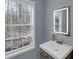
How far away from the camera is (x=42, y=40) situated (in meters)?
3.26

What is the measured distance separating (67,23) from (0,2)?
2118 millimetres

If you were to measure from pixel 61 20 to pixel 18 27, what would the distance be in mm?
1136

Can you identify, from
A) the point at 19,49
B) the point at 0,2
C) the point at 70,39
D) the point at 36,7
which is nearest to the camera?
the point at 0,2

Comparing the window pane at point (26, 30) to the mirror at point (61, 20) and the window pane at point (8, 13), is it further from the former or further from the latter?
the mirror at point (61, 20)

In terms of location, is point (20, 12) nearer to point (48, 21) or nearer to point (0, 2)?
point (48, 21)

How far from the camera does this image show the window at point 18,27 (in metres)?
2.35

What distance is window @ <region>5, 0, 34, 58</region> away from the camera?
7.71 ft

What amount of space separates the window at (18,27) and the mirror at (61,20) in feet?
2.27

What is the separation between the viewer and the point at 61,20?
261 cm

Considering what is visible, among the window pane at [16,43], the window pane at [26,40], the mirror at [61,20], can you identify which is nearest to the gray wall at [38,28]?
the window pane at [26,40]

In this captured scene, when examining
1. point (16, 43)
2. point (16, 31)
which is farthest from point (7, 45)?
point (16, 31)

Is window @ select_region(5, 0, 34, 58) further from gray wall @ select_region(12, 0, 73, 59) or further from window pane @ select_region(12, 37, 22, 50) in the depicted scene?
gray wall @ select_region(12, 0, 73, 59)

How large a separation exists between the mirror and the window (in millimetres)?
692
